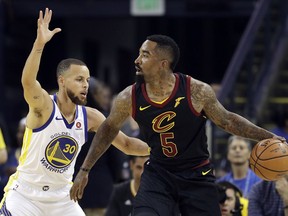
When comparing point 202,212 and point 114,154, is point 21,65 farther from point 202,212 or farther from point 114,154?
point 202,212

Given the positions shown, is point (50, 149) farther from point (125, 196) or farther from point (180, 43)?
point (180, 43)

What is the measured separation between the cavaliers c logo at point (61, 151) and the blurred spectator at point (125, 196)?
1.77 m

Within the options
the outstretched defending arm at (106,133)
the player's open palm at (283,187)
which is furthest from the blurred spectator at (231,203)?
the outstretched defending arm at (106,133)

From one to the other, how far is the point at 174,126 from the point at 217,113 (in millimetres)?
376

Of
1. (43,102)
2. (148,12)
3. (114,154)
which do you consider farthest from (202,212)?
(148,12)

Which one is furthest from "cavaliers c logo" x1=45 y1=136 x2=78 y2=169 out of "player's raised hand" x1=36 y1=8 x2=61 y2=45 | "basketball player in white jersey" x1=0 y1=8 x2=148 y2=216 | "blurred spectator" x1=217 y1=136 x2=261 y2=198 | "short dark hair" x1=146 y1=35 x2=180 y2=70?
"blurred spectator" x1=217 y1=136 x2=261 y2=198

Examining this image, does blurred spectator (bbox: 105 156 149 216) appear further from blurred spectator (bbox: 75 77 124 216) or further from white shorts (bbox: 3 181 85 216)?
white shorts (bbox: 3 181 85 216)

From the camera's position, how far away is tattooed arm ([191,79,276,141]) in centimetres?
729

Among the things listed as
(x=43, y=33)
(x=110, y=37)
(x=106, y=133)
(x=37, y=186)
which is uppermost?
(x=43, y=33)

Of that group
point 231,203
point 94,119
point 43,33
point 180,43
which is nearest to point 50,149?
point 94,119

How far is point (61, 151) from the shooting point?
→ 7.62 m

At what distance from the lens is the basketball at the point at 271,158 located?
24.1 ft

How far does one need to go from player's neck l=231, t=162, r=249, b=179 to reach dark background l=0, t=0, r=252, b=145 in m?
5.73

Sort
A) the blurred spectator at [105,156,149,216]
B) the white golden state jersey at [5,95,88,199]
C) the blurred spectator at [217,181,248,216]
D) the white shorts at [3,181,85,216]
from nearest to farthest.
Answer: the white shorts at [3,181,85,216], the white golden state jersey at [5,95,88,199], the blurred spectator at [217,181,248,216], the blurred spectator at [105,156,149,216]
